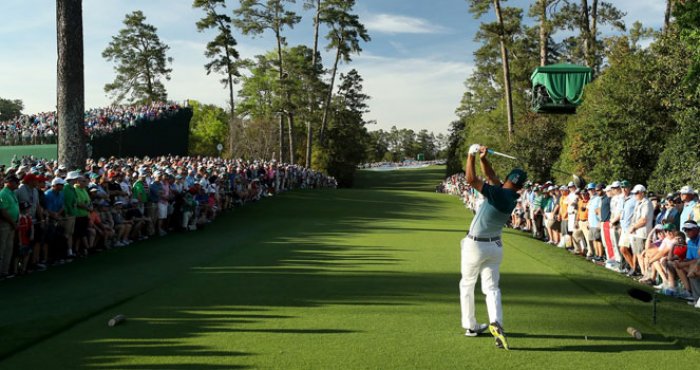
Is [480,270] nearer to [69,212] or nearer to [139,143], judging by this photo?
[69,212]

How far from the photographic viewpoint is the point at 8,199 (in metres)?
10.9

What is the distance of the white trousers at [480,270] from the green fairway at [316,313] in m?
0.34

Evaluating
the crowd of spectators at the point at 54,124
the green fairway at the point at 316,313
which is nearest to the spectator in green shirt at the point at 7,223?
the green fairway at the point at 316,313

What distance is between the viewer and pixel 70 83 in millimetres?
16406

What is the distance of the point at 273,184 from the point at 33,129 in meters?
13.0

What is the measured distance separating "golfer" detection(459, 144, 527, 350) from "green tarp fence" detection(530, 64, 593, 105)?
68.3ft

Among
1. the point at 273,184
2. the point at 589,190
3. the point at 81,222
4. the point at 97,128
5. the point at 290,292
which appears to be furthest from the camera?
the point at 273,184

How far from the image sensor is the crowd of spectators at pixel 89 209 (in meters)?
11.4

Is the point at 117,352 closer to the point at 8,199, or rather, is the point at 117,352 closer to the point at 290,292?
the point at 290,292

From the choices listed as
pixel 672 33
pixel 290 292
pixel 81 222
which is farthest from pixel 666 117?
pixel 81 222

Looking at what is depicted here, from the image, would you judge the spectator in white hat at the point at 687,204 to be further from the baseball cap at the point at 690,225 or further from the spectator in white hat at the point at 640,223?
the spectator in white hat at the point at 640,223

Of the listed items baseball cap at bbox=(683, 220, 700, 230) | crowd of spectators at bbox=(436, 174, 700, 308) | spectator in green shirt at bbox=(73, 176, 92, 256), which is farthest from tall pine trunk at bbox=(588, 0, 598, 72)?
spectator in green shirt at bbox=(73, 176, 92, 256)

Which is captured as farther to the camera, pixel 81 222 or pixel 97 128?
pixel 97 128

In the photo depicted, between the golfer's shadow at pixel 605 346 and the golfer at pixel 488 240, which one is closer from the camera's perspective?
the golfer's shadow at pixel 605 346
